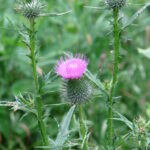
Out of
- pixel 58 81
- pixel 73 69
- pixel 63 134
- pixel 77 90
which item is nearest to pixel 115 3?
pixel 73 69

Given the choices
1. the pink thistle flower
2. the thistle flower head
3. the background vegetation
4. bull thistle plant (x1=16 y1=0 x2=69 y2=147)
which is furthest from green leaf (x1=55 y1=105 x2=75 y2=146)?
the background vegetation

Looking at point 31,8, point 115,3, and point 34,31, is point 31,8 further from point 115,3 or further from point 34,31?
point 115,3

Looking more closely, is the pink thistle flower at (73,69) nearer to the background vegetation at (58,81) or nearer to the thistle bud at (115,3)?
the thistle bud at (115,3)

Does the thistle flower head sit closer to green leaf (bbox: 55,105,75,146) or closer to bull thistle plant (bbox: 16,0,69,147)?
bull thistle plant (bbox: 16,0,69,147)

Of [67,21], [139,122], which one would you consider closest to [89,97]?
[139,122]

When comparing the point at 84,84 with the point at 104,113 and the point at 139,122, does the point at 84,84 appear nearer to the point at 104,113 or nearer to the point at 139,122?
the point at 139,122
